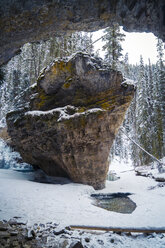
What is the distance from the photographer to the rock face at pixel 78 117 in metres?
11.9

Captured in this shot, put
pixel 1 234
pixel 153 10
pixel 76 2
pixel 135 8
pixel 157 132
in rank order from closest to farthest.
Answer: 1. pixel 153 10
2. pixel 135 8
3. pixel 76 2
4. pixel 1 234
5. pixel 157 132

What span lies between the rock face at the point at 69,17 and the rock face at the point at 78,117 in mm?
6904

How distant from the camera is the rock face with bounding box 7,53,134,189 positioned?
468 inches

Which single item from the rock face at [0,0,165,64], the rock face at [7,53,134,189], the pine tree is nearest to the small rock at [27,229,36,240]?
the rock face at [0,0,165,64]

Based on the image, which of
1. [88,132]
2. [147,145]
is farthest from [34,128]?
[147,145]

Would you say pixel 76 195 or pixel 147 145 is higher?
pixel 147 145

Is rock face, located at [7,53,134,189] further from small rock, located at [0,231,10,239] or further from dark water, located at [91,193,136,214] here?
small rock, located at [0,231,10,239]

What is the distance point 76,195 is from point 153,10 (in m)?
9.66

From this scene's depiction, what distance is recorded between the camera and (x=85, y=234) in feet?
16.7

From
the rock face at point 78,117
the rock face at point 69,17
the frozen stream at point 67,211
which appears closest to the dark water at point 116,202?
the frozen stream at point 67,211

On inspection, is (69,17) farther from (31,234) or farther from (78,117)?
(78,117)

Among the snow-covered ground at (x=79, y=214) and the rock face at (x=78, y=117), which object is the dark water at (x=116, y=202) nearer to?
the snow-covered ground at (x=79, y=214)

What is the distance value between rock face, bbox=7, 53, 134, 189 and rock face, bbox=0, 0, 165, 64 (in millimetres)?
6904

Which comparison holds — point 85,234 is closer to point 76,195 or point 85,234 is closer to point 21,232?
point 21,232
